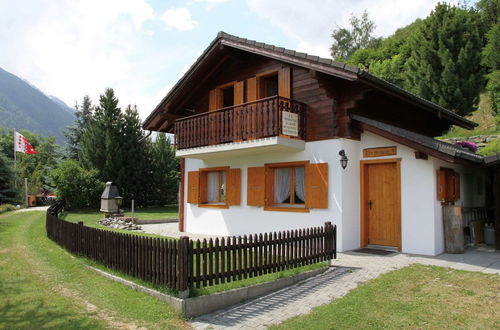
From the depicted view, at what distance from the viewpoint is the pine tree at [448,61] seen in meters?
21.8

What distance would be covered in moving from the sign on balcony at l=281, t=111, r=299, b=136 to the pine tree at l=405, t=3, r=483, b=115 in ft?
50.8

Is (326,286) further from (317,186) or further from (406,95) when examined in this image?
(406,95)

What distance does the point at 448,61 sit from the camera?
22.2 m

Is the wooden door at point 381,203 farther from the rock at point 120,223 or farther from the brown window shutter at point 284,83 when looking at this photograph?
the rock at point 120,223

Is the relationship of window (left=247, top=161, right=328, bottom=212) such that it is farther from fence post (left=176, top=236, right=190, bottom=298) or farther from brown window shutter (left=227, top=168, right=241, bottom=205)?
fence post (left=176, top=236, right=190, bottom=298)

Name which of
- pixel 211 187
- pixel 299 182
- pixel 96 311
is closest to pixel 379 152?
pixel 299 182

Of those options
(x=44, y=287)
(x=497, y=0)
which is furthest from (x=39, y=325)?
(x=497, y=0)

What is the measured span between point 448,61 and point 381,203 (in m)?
16.4

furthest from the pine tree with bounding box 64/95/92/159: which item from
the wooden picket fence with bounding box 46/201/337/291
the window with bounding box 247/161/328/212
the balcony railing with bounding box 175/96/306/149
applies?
the wooden picket fence with bounding box 46/201/337/291

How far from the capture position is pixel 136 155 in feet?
87.7

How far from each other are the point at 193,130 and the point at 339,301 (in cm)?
847

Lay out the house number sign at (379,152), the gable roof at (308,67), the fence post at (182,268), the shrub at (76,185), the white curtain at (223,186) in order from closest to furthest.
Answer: the fence post at (182,268) → the gable roof at (308,67) → the house number sign at (379,152) → the white curtain at (223,186) → the shrub at (76,185)

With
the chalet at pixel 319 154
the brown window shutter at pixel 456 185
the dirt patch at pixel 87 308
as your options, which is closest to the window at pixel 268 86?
the chalet at pixel 319 154

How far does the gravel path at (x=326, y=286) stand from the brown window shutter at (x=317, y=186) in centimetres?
148
